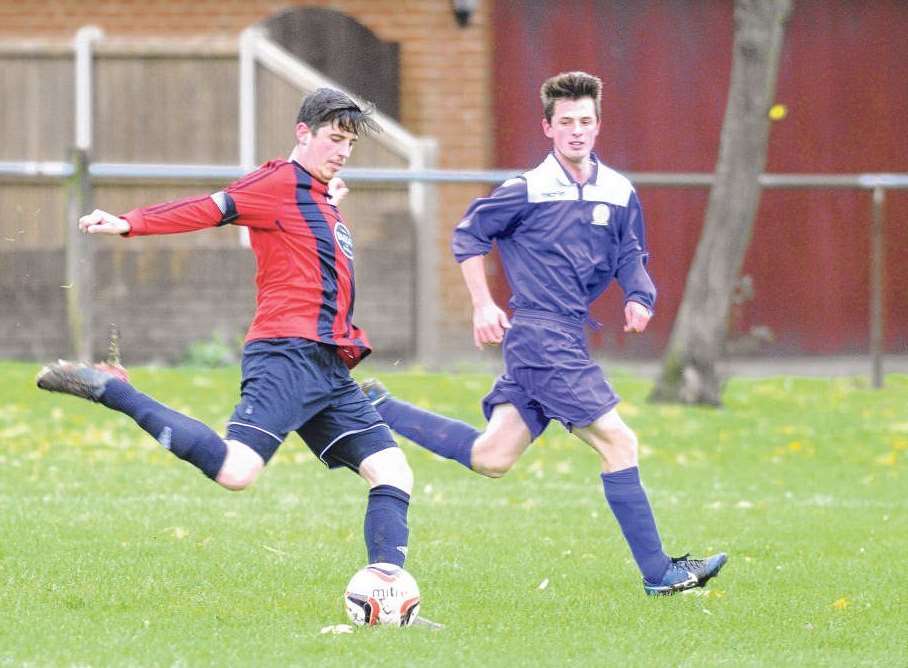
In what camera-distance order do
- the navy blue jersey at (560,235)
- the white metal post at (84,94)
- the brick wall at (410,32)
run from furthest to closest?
the brick wall at (410,32) → the white metal post at (84,94) → the navy blue jersey at (560,235)

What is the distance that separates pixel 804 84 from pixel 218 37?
5.62 m

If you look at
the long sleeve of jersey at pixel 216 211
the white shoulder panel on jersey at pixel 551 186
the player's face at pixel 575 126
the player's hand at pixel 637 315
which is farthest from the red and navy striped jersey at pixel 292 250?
the player's hand at pixel 637 315

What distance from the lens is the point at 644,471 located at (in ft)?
35.2

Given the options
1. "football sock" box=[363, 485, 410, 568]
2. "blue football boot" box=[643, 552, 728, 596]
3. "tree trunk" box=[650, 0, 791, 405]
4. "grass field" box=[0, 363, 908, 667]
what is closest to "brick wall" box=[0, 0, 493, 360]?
"tree trunk" box=[650, 0, 791, 405]

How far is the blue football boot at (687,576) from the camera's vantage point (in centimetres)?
665

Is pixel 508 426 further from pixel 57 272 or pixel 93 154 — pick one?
pixel 93 154

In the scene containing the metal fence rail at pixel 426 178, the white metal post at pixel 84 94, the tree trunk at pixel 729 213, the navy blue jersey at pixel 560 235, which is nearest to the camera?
the navy blue jersey at pixel 560 235

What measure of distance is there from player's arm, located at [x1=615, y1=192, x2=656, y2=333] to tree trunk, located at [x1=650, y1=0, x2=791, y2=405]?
20.8ft

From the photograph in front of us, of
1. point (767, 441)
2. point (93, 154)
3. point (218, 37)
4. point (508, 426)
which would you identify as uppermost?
point (218, 37)

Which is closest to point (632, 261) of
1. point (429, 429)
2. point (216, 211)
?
point (429, 429)

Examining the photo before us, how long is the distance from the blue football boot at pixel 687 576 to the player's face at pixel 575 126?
5.09 feet

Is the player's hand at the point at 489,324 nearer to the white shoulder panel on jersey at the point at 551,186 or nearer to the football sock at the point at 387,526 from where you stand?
the white shoulder panel on jersey at the point at 551,186

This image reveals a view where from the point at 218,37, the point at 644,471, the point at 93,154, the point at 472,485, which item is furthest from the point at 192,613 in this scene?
the point at 218,37

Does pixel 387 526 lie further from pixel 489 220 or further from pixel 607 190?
pixel 607 190
